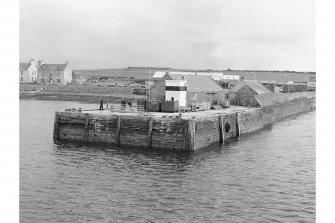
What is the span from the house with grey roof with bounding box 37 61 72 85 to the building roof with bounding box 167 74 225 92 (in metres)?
81.7

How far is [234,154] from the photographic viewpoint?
31062mm

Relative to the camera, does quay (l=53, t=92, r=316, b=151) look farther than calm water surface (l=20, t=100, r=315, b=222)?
Yes

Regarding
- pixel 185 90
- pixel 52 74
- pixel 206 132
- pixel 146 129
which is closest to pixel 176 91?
pixel 185 90

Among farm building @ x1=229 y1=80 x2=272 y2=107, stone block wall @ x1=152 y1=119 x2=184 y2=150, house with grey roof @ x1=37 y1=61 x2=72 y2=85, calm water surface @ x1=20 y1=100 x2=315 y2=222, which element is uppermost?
house with grey roof @ x1=37 y1=61 x2=72 y2=85

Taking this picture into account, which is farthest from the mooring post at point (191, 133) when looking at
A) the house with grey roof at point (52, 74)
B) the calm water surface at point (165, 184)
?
the house with grey roof at point (52, 74)

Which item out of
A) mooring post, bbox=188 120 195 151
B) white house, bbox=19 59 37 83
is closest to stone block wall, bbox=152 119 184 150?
mooring post, bbox=188 120 195 151

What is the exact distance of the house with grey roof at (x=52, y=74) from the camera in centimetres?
12125

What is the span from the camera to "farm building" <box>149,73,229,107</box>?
3928cm

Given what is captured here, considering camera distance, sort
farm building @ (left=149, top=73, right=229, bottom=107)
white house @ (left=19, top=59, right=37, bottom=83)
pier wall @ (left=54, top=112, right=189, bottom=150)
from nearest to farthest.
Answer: pier wall @ (left=54, top=112, right=189, bottom=150), farm building @ (left=149, top=73, right=229, bottom=107), white house @ (left=19, top=59, right=37, bottom=83)

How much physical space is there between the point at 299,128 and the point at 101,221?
38.2m

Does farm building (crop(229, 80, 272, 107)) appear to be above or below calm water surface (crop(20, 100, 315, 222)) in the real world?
above

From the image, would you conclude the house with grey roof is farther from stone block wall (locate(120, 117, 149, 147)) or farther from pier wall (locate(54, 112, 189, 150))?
stone block wall (locate(120, 117, 149, 147))

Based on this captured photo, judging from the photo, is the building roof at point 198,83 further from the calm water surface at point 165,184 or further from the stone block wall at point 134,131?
the calm water surface at point 165,184

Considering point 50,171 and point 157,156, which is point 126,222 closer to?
point 50,171
